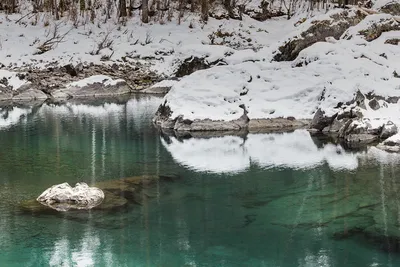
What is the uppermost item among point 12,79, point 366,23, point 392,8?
point 392,8

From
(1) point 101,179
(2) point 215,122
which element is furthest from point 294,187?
(2) point 215,122

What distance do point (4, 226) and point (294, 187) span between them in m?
5.97

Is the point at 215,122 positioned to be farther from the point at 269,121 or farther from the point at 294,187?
the point at 294,187

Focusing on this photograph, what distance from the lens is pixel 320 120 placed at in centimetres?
1855

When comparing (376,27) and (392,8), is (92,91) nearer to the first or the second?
(376,27)

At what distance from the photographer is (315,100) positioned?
19.5 metres

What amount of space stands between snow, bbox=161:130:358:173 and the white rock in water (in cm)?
388

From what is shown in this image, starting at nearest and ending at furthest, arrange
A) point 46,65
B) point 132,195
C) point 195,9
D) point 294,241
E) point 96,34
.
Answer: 1. point 294,241
2. point 132,195
3. point 46,65
4. point 96,34
5. point 195,9

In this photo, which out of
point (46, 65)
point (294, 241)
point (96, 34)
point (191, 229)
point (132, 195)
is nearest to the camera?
point (294, 241)

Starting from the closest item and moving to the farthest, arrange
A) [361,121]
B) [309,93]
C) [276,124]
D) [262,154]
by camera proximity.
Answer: [262,154]
[361,121]
[276,124]
[309,93]

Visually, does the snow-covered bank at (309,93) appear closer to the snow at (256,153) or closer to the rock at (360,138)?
the rock at (360,138)

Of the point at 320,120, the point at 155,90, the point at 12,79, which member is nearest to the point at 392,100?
the point at 320,120

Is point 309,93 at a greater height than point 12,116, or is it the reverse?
point 309,93

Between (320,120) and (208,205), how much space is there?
9302mm
